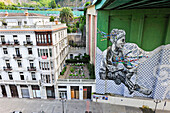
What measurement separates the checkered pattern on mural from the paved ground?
3280 mm

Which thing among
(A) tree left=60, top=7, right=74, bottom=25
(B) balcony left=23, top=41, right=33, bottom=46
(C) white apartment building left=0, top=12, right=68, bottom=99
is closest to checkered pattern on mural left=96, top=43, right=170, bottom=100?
(C) white apartment building left=0, top=12, right=68, bottom=99

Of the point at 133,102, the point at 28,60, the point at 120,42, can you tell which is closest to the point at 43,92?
the point at 28,60

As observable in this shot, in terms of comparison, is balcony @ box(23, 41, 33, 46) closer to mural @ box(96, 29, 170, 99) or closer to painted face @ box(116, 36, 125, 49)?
mural @ box(96, 29, 170, 99)

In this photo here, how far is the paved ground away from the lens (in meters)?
22.0

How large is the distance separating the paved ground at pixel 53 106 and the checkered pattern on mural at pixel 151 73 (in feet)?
10.8

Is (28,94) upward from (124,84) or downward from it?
downward

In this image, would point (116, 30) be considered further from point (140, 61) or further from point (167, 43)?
point (167, 43)

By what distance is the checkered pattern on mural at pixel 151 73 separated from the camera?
20156 mm

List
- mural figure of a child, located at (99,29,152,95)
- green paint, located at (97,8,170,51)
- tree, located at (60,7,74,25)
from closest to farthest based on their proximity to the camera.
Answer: green paint, located at (97,8,170,51), mural figure of a child, located at (99,29,152,95), tree, located at (60,7,74,25)

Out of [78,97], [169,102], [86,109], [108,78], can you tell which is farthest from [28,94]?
[169,102]

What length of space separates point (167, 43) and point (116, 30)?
27.7 feet

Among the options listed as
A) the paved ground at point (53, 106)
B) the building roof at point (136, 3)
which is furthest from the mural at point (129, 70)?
the building roof at point (136, 3)

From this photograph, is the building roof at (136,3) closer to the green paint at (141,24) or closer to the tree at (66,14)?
the green paint at (141,24)

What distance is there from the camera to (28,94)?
2544 centimetres
